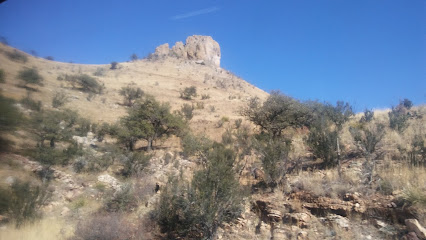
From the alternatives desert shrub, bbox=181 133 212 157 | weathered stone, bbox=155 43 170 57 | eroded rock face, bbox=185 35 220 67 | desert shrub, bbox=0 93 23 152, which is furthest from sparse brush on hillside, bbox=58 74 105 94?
eroded rock face, bbox=185 35 220 67

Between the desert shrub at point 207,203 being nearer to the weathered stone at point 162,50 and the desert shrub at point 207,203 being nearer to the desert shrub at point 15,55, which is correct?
the desert shrub at point 15,55

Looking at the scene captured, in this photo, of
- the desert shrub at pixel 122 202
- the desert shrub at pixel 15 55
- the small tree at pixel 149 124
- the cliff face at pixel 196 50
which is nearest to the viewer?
the desert shrub at pixel 15 55

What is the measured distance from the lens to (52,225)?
240 inches

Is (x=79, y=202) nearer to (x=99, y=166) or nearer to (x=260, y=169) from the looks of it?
(x=99, y=166)

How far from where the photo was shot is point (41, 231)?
5.38 metres

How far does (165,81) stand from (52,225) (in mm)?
39408

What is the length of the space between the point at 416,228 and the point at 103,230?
7117 mm

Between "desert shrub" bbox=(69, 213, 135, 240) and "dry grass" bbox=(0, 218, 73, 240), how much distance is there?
37 cm

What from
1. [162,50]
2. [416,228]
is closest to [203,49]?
[162,50]

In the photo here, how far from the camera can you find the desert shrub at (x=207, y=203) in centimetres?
561

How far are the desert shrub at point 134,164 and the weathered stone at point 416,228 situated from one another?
999cm

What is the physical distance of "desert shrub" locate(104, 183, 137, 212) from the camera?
771 centimetres

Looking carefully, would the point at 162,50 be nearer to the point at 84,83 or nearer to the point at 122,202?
the point at 84,83

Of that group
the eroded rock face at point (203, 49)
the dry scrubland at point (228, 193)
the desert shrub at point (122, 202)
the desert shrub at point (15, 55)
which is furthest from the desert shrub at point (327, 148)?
the eroded rock face at point (203, 49)
